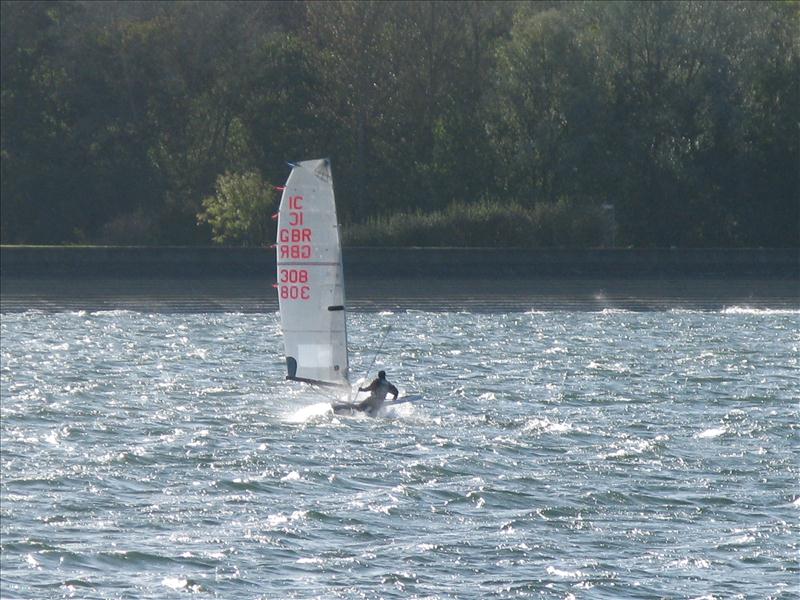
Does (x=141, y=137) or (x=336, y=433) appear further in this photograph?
(x=141, y=137)

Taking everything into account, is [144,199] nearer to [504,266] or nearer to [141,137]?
[141,137]

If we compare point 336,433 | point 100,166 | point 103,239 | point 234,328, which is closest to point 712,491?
point 336,433

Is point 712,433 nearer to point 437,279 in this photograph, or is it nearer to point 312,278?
point 312,278

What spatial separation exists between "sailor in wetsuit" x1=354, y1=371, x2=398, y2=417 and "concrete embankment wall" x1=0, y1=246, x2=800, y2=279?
21.4m

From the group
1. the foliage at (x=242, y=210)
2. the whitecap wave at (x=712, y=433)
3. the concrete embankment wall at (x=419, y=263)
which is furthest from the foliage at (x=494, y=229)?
the whitecap wave at (x=712, y=433)

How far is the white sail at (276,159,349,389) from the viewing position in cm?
2334

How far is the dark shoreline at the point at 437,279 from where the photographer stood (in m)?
40.8

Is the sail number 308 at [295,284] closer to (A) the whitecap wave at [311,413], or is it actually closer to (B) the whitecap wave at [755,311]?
(A) the whitecap wave at [311,413]

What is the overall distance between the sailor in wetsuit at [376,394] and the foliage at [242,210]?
2730 centimetres

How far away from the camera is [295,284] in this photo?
23.6 metres

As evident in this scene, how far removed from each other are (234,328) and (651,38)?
77.0ft

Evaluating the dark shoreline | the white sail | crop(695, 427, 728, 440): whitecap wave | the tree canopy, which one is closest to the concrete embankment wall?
the dark shoreline

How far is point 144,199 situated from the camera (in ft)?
193

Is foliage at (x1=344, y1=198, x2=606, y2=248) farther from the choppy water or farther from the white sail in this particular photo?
the white sail
